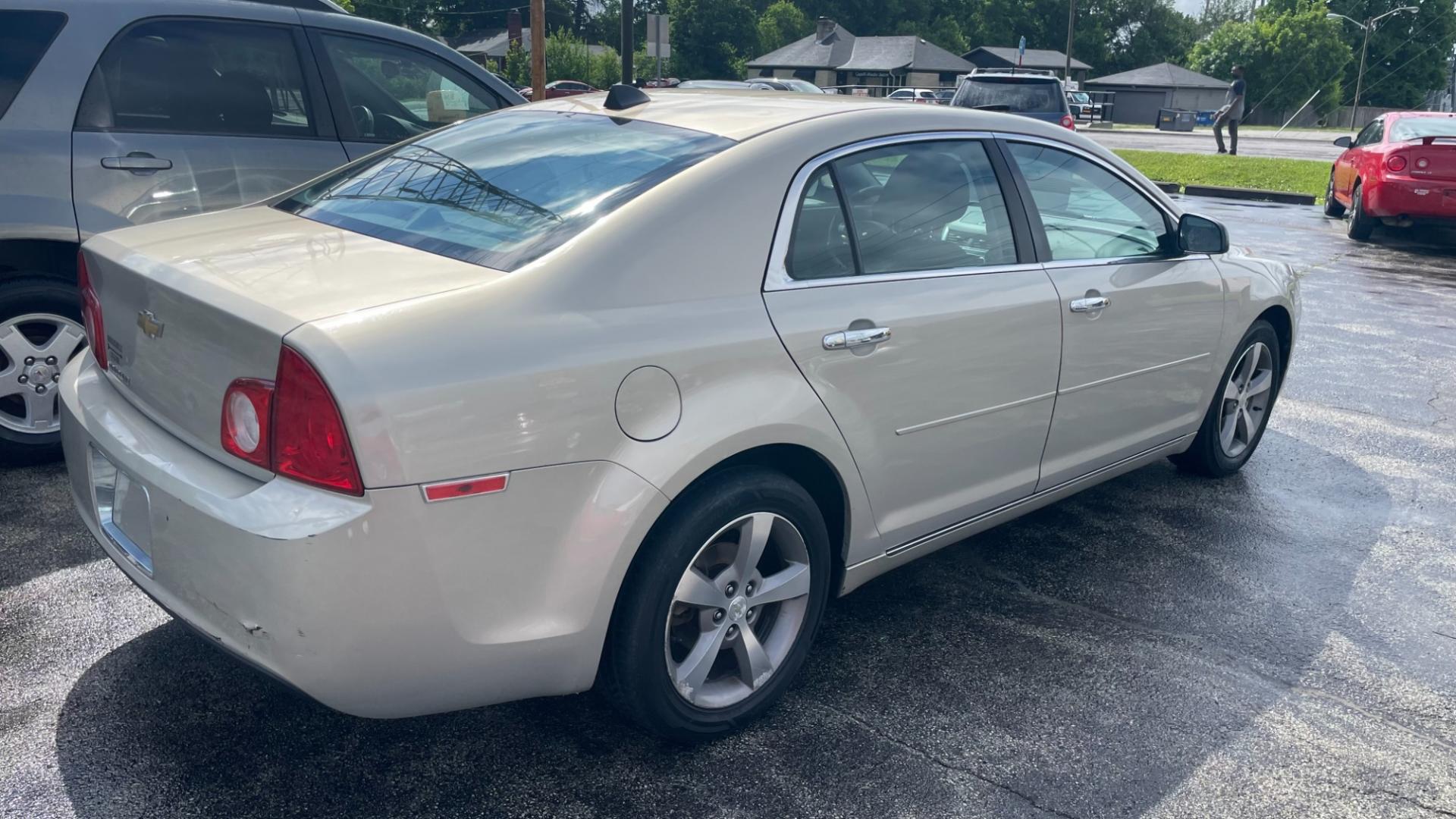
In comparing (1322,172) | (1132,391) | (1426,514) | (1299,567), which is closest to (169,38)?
(1132,391)

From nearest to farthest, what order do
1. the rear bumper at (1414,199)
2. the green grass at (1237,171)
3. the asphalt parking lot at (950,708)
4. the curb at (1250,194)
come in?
the asphalt parking lot at (950,708)
the rear bumper at (1414,199)
the curb at (1250,194)
the green grass at (1237,171)

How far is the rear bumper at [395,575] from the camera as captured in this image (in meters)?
2.18

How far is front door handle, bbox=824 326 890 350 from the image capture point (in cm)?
288

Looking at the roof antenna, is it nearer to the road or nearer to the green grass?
the green grass

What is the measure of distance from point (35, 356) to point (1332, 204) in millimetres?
15630

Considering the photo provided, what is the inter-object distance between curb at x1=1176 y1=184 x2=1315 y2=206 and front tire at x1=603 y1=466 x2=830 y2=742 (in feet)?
55.6

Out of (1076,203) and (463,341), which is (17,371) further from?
(1076,203)

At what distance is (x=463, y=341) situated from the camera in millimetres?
2279

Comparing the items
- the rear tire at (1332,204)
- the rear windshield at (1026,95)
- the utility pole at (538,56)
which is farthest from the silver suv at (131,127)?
the rear tire at (1332,204)

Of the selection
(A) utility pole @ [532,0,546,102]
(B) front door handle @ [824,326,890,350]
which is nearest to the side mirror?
(B) front door handle @ [824,326,890,350]

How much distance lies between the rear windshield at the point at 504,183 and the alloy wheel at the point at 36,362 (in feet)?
5.19

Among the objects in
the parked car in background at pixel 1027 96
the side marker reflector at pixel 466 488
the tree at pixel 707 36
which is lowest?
the side marker reflector at pixel 466 488

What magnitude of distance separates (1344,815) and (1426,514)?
250 centimetres

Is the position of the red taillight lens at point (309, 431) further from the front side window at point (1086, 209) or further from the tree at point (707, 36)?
the tree at point (707, 36)
